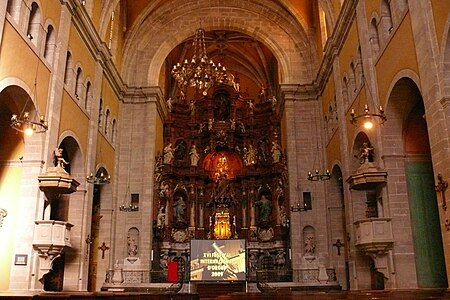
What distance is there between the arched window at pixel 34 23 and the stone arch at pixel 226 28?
8.89 m

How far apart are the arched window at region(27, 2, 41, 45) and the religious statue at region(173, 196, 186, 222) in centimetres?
1217

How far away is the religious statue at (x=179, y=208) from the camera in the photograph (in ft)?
75.1

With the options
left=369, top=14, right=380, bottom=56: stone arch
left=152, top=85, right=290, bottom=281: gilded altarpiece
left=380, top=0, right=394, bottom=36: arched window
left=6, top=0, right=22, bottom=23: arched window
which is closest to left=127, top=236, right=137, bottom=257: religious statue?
left=152, top=85, right=290, bottom=281: gilded altarpiece

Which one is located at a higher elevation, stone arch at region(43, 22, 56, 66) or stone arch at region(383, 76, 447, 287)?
stone arch at region(43, 22, 56, 66)

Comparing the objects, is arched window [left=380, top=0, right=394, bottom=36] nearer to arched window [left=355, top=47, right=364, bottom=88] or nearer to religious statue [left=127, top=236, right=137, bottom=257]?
arched window [left=355, top=47, right=364, bottom=88]

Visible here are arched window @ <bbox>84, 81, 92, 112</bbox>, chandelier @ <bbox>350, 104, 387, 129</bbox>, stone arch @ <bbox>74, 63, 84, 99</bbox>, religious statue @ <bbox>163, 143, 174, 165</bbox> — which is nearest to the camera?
chandelier @ <bbox>350, 104, 387, 129</bbox>

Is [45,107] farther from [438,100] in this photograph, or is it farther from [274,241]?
[274,241]

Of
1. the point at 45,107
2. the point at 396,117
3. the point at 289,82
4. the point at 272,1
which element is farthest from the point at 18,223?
the point at 272,1

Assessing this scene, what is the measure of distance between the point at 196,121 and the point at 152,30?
17.7 feet

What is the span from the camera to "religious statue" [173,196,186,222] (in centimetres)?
2289

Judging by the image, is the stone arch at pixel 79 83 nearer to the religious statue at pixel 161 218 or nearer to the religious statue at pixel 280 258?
the religious statue at pixel 161 218

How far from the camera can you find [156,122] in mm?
21906

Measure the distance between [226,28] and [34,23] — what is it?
11725 millimetres

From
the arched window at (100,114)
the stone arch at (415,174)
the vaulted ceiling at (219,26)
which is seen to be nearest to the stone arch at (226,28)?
the vaulted ceiling at (219,26)
